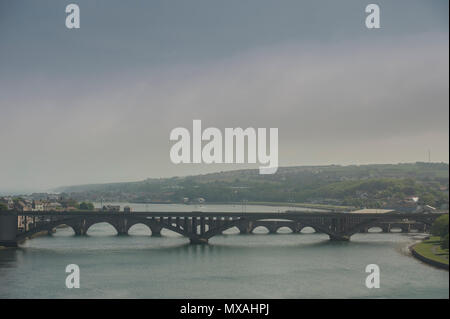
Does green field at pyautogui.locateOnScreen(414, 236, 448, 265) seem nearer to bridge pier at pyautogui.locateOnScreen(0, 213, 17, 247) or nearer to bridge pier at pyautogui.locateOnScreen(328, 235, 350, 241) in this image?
bridge pier at pyautogui.locateOnScreen(328, 235, 350, 241)

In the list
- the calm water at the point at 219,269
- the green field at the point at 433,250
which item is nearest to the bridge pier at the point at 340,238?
the calm water at the point at 219,269

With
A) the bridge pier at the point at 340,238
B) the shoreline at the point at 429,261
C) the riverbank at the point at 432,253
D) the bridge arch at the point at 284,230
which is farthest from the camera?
the bridge arch at the point at 284,230

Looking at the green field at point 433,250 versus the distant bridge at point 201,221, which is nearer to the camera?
the green field at point 433,250

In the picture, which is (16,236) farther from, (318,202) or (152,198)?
(152,198)

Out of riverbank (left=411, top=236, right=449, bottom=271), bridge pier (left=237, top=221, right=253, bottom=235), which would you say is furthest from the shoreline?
bridge pier (left=237, top=221, right=253, bottom=235)

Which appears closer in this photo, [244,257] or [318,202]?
[244,257]

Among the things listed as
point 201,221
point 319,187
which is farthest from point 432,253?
point 319,187

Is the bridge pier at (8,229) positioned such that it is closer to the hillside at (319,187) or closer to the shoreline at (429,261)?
the shoreline at (429,261)
